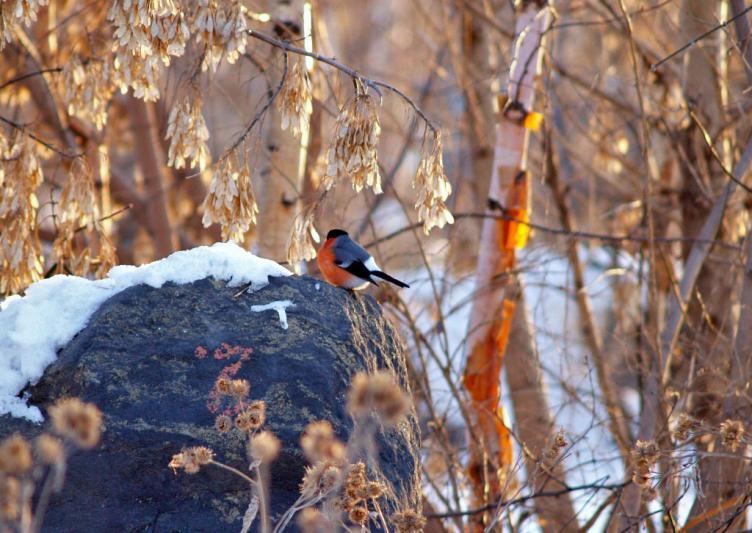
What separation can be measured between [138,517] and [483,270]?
300 centimetres

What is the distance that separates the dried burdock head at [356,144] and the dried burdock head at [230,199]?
34 cm

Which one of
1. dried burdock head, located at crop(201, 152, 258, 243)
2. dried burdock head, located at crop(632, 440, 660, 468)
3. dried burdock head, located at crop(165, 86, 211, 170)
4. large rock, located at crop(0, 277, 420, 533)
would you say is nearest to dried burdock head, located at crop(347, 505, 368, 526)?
large rock, located at crop(0, 277, 420, 533)

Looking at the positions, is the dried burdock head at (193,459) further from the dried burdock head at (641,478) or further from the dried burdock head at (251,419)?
the dried burdock head at (641,478)

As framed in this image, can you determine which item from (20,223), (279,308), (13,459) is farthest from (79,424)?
(20,223)

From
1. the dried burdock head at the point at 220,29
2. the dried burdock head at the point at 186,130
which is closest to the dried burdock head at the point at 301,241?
the dried burdock head at the point at 186,130

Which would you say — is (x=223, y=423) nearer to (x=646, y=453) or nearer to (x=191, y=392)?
(x=191, y=392)

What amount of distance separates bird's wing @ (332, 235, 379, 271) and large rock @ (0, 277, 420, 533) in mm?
467

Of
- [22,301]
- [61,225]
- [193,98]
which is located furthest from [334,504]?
[61,225]

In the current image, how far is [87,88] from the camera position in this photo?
431 cm

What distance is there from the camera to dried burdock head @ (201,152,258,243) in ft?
11.4

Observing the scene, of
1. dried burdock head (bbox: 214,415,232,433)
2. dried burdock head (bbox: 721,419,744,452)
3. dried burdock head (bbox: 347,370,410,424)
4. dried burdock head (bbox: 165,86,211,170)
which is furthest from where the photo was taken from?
dried burdock head (bbox: 165,86,211,170)

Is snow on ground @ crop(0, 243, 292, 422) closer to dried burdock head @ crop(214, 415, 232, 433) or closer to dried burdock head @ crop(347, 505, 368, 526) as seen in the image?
dried burdock head @ crop(214, 415, 232, 433)

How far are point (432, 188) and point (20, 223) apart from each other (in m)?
1.92

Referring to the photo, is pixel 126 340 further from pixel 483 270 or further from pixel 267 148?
pixel 483 270
